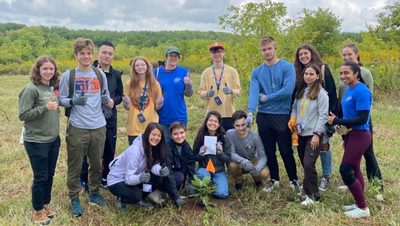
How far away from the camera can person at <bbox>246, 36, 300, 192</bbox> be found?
4.30m

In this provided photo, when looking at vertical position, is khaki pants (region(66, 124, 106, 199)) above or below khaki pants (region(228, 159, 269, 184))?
above

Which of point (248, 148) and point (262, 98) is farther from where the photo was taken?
point (248, 148)

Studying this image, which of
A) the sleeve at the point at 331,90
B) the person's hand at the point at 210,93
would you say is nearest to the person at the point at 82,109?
the person's hand at the point at 210,93

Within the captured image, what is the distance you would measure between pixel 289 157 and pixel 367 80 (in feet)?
3.98

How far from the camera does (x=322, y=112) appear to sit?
A: 407cm

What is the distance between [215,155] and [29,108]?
2109 millimetres

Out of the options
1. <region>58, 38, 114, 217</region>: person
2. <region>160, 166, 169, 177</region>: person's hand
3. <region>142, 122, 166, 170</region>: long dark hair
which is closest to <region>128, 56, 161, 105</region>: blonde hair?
<region>58, 38, 114, 217</region>: person

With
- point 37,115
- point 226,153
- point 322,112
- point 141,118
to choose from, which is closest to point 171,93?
point 141,118

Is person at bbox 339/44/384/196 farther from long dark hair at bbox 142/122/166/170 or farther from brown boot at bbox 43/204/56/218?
brown boot at bbox 43/204/56/218

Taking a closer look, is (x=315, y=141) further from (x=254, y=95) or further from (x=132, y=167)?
(x=132, y=167)

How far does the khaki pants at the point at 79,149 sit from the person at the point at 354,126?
242 centimetres

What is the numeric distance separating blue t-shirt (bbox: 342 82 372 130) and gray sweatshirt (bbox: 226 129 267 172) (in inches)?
44.0

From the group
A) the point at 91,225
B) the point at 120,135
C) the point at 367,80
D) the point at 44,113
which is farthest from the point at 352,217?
the point at 120,135

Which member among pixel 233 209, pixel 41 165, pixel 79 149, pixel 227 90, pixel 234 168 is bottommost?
pixel 233 209
